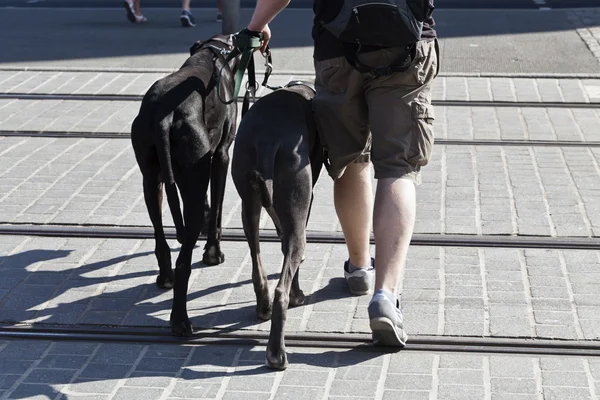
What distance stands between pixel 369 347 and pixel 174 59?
7844mm

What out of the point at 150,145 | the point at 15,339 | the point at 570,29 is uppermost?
the point at 150,145

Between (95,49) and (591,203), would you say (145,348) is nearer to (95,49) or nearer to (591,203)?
(591,203)

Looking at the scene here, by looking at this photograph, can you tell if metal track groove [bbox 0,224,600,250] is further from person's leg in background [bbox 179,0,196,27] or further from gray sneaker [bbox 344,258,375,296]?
person's leg in background [bbox 179,0,196,27]

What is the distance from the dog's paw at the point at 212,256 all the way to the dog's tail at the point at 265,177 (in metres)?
1.20

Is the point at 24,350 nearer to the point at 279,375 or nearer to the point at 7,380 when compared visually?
the point at 7,380

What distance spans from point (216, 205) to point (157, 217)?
20.1 inches

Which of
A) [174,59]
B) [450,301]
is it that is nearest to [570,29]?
[174,59]

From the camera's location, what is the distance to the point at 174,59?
1180 centimetres

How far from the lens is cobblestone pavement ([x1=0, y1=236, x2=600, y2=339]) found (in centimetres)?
473

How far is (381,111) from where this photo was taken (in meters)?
4.45

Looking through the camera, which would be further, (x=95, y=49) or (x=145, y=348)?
(x=95, y=49)

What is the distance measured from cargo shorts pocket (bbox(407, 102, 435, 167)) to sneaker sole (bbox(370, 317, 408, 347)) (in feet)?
2.37

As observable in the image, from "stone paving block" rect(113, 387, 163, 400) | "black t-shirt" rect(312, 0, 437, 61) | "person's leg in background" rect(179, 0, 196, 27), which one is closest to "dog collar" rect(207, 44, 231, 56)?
"black t-shirt" rect(312, 0, 437, 61)

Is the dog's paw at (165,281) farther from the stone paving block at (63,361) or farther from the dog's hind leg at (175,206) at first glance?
the stone paving block at (63,361)
